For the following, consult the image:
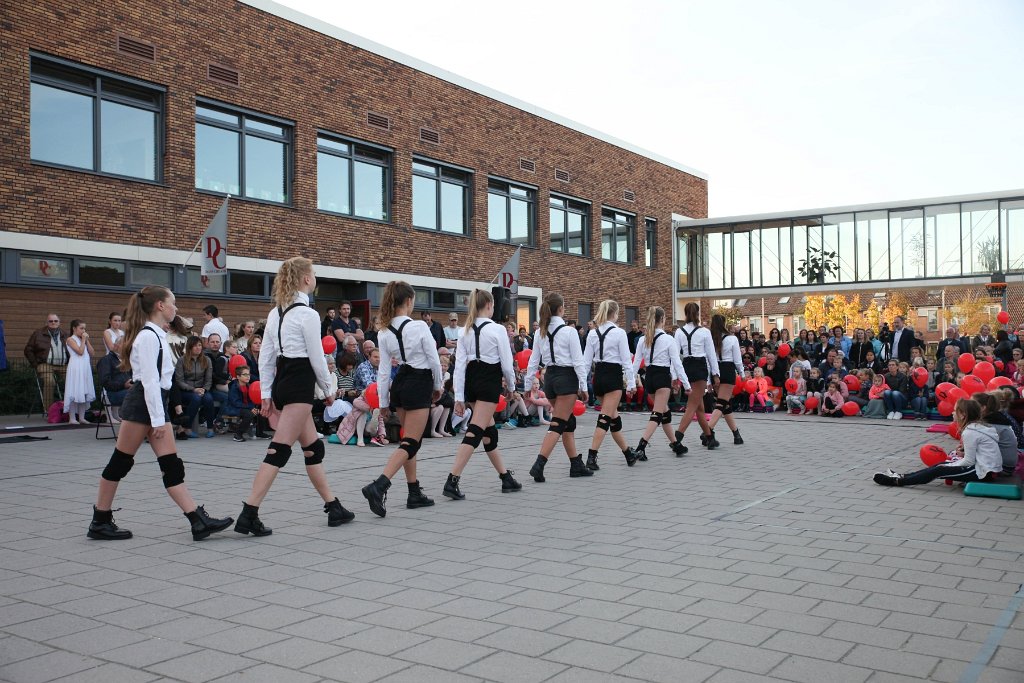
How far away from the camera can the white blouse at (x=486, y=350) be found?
313 inches

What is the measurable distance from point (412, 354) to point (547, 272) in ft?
73.7

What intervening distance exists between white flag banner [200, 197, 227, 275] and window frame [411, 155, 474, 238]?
26.2 ft

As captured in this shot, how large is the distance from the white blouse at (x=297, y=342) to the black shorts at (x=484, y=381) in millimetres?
1911

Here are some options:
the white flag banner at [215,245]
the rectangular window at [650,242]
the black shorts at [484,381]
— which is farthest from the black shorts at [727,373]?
A: the rectangular window at [650,242]

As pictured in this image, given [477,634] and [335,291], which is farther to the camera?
[335,291]

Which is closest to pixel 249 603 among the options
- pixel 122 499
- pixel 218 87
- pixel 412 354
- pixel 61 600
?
pixel 61 600

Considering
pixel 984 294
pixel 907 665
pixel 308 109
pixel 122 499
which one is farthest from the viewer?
pixel 984 294

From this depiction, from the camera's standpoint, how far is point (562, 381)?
914cm

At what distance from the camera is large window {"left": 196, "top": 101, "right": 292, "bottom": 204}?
61.6 feet

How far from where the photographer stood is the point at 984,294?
3703cm

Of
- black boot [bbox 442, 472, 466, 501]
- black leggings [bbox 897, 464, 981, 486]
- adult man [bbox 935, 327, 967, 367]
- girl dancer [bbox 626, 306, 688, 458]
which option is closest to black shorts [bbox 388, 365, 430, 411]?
black boot [bbox 442, 472, 466, 501]

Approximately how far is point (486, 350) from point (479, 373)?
216mm

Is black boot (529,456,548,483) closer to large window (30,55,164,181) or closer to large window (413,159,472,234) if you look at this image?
large window (30,55,164,181)

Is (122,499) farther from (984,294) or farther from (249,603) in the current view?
(984,294)
